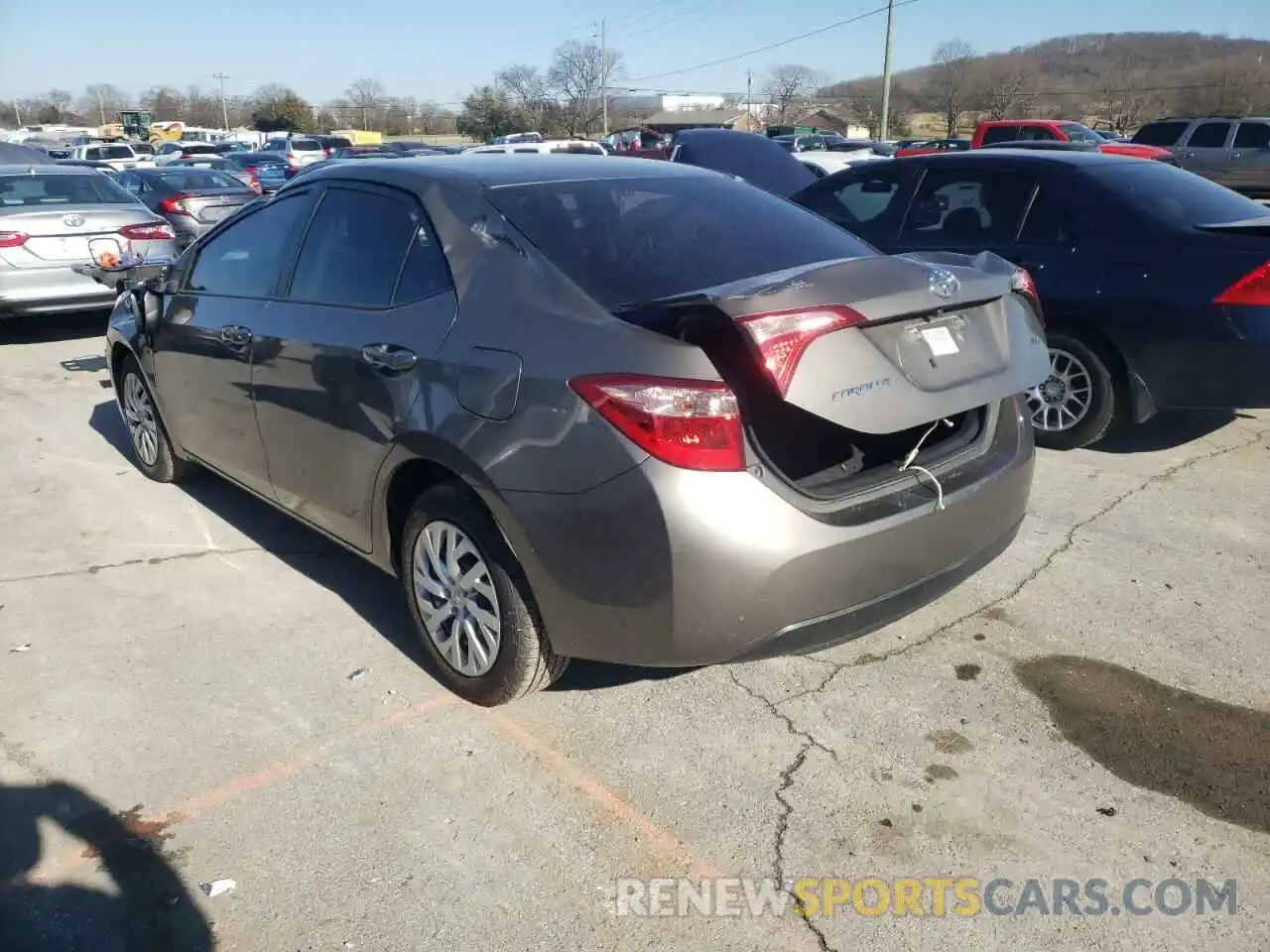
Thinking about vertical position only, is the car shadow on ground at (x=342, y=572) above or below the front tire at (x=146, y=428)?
below

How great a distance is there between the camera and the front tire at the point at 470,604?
9.77ft

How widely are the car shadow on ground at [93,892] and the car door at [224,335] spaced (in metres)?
1.59

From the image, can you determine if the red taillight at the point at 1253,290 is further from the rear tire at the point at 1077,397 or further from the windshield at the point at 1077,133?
the windshield at the point at 1077,133

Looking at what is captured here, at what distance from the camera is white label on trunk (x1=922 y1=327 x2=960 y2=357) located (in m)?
2.84

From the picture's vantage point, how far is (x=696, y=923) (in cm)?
240

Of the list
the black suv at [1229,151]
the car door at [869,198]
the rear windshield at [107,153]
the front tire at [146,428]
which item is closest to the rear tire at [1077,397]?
the car door at [869,198]

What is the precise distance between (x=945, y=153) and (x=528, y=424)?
474 centimetres

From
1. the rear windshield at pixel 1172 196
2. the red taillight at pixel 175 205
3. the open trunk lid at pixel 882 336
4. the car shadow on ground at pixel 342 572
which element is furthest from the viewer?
the red taillight at pixel 175 205

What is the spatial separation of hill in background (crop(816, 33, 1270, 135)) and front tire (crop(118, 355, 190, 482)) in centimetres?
5651

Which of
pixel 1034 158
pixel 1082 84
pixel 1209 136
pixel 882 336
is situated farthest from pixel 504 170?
pixel 1082 84

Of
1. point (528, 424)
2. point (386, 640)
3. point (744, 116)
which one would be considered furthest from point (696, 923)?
point (744, 116)

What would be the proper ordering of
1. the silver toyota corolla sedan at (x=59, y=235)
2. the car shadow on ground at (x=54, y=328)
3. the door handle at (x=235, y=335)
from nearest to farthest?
the door handle at (x=235, y=335)
the silver toyota corolla sedan at (x=59, y=235)
the car shadow on ground at (x=54, y=328)

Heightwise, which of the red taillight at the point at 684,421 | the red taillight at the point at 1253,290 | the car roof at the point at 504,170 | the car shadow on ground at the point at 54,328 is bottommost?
the car shadow on ground at the point at 54,328

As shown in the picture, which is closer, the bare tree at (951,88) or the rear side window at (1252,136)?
the rear side window at (1252,136)
